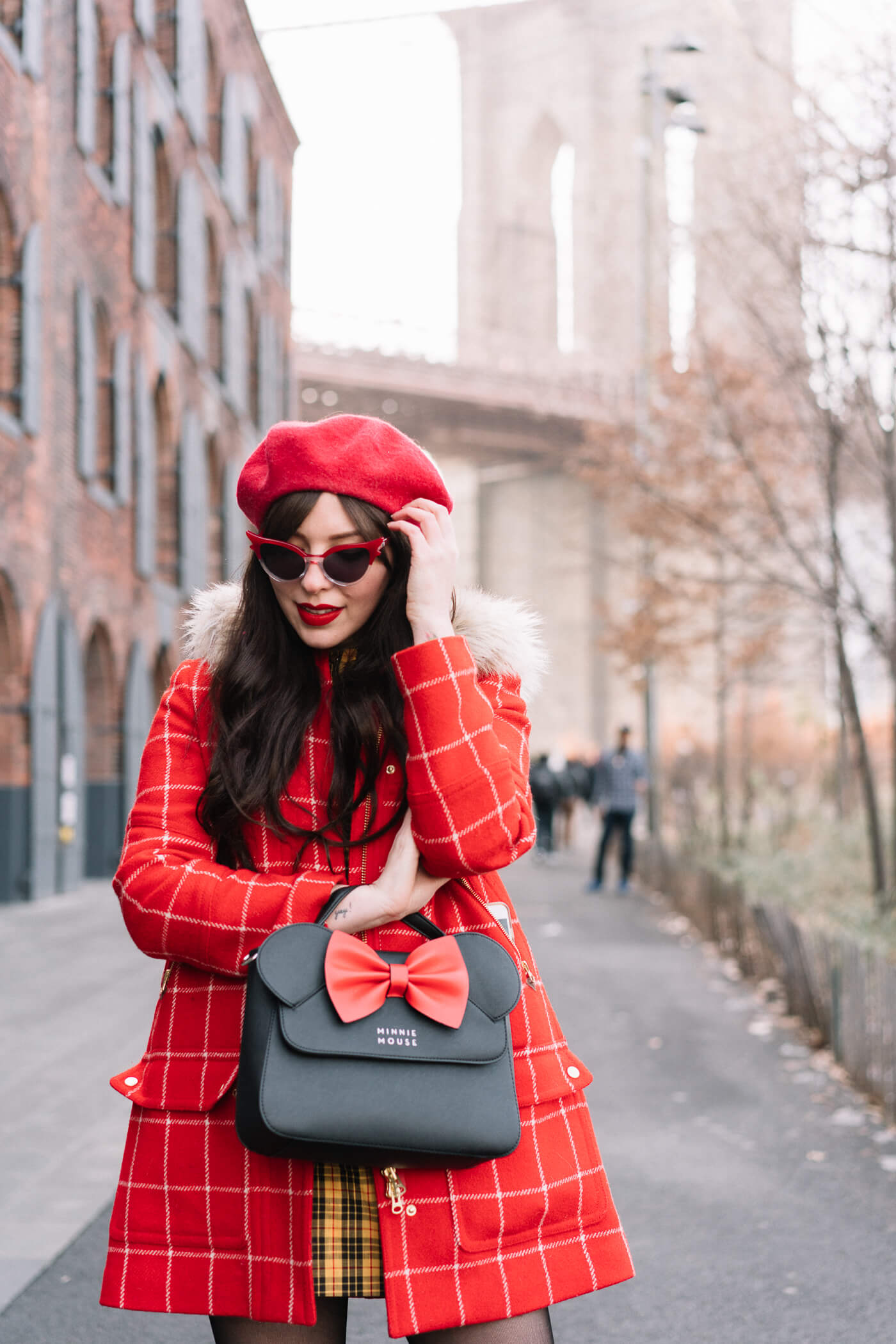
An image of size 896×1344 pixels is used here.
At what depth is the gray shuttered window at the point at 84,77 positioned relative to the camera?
16.4m

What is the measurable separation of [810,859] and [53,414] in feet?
27.9

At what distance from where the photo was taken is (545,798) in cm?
2166

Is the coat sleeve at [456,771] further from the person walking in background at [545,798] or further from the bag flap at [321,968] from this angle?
the person walking in background at [545,798]

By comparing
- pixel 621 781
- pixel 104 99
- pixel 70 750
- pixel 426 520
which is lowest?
pixel 621 781

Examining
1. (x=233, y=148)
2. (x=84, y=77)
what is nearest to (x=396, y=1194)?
(x=84, y=77)

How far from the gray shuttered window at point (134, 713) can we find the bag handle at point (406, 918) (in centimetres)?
1667

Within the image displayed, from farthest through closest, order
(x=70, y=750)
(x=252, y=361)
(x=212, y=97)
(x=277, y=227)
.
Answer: (x=277, y=227) < (x=252, y=361) < (x=212, y=97) < (x=70, y=750)

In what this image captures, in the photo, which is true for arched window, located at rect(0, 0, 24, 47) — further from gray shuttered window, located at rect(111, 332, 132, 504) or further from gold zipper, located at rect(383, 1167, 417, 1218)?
gold zipper, located at rect(383, 1167, 417, 1218)

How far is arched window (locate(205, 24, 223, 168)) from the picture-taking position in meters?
23.3

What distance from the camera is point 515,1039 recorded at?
1963 millimetres

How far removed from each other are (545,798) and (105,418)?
7.83 m

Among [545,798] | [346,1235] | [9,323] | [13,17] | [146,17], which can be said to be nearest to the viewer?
[346,1235]

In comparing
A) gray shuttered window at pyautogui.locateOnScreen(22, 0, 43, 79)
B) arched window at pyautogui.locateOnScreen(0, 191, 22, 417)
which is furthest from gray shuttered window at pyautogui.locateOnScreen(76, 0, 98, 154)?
arched window at pyautogui.locateOnScreen(0, 191, 22, 417)

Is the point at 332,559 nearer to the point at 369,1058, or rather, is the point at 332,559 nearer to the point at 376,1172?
the point at 369,1058
